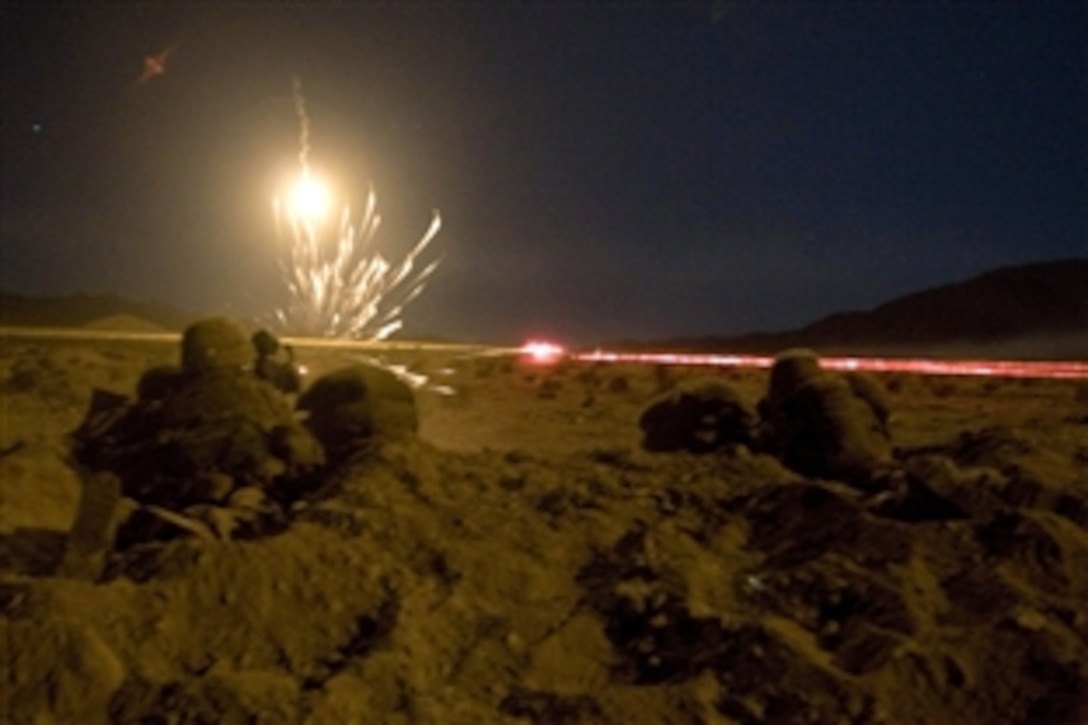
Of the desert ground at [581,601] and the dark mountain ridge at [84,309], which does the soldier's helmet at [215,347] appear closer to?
the desert ground at [581,601]

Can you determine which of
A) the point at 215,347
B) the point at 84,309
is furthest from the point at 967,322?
the point at 84,309

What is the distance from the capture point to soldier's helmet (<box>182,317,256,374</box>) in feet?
33.0

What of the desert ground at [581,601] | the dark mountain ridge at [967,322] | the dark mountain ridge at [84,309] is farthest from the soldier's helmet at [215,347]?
the dark mountain ridge at [84,309]

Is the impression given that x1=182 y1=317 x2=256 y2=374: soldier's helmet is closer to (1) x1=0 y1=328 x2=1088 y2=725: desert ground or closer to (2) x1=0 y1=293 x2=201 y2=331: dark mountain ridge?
(1) x1=0 y1=328 x2=1088 y2=725: desert ground

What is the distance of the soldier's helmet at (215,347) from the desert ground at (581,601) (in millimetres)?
2338

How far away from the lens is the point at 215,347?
10.3m

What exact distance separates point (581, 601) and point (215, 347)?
568cm

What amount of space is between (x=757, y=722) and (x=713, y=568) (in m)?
1.34

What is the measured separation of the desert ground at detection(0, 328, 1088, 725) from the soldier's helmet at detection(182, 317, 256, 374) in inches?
92.1

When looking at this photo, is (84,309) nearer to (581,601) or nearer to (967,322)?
(967,322)

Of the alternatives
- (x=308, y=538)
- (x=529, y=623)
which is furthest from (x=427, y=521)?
(x=529, y=623)

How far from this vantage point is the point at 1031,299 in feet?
148

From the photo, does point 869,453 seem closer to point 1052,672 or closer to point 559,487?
point 559,487

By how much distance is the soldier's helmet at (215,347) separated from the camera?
10.1 meters
